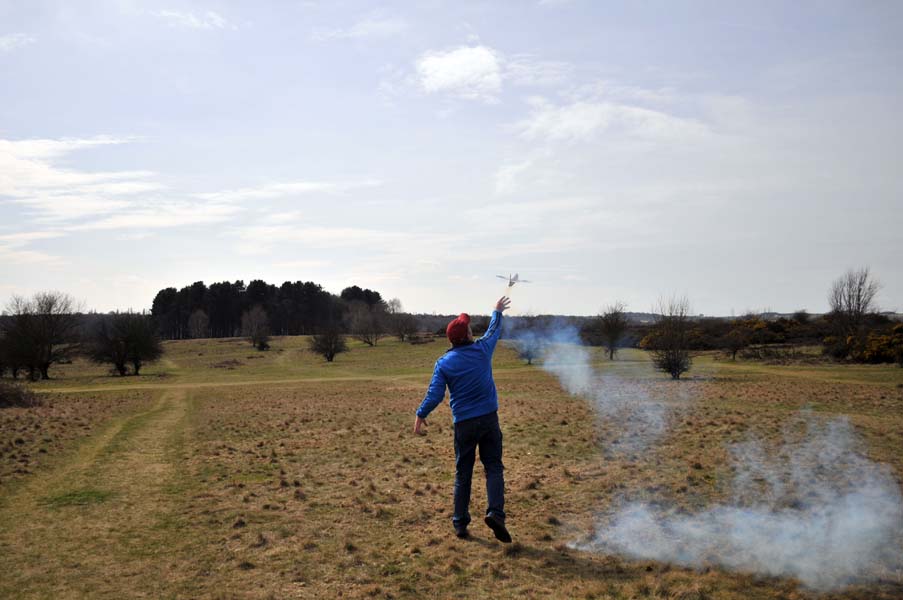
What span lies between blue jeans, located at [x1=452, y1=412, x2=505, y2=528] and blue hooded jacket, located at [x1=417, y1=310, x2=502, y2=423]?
0.13 meters

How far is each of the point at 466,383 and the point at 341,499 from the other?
383 cm

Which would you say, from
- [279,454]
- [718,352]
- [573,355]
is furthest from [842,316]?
[279,454]

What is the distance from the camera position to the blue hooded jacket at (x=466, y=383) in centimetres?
Answer: 798

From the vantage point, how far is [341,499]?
34.0 ft

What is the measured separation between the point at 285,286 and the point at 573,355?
117 metres

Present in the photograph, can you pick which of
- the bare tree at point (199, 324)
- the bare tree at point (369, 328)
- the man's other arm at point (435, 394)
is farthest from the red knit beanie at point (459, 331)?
the bare tree at point (199, 324)

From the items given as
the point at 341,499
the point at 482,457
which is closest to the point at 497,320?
the point at 482,457

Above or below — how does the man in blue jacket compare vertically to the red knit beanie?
below

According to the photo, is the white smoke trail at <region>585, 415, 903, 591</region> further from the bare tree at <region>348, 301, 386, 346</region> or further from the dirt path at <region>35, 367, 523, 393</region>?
the bare tree at <region>348, 301, 386, 346</region>

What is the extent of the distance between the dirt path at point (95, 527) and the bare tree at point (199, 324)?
132 meters

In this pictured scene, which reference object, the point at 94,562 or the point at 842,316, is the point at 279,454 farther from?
the point at 842,316

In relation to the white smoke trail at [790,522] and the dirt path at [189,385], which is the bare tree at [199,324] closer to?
the dirt path at [189,385]

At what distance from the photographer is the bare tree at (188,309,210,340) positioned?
456ft

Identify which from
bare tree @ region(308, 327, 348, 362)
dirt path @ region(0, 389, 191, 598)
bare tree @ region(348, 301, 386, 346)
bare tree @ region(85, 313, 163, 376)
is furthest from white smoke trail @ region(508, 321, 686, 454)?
bare tree @ region(348, 301, 386, 346)
